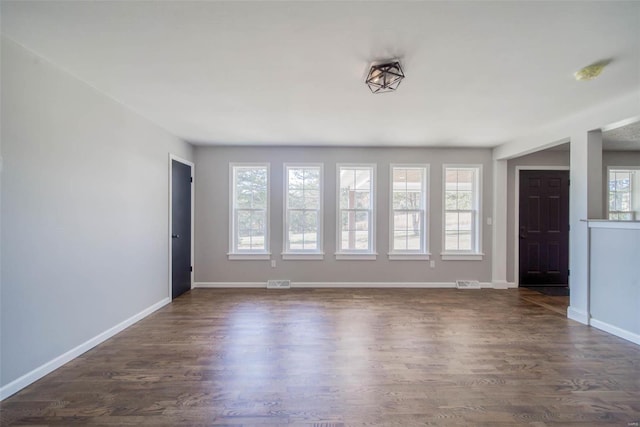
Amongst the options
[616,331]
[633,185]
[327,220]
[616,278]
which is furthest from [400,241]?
[633,185]

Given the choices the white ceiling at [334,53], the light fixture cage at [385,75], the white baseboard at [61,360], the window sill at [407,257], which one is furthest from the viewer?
the window sill at [407,257]

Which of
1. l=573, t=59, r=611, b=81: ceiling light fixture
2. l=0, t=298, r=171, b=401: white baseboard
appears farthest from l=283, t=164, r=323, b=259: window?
l=573, t=59, r=611, b=81: ceiling light fixture

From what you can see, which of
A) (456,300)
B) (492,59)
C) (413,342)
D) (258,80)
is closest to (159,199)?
(258,80)

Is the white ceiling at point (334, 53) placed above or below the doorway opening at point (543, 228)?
above

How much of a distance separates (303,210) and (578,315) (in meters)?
3.98

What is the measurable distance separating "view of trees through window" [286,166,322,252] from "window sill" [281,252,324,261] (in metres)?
0.08

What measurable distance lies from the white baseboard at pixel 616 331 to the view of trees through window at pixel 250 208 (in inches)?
179

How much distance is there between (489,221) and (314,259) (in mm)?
3220

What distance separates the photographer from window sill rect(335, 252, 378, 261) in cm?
470

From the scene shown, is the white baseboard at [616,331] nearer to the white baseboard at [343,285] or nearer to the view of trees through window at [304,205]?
the white baseboard at [343,285]

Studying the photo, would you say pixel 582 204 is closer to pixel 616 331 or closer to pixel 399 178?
pixel 616 331

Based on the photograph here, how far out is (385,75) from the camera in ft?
6.88

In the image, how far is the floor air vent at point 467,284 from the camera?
4.65 metres

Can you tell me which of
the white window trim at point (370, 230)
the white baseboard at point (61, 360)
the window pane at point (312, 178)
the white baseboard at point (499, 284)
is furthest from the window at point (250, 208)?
the white baseboard at point (499, 284)
